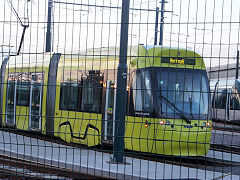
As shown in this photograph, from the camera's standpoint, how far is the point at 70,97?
13.2 meters

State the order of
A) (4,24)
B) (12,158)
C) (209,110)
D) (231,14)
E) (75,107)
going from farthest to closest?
(75,107), (209,110), (12,158), (4,24), (231,14)

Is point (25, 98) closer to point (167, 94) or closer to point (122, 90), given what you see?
point (167, 94)

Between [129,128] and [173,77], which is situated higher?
[173,77]

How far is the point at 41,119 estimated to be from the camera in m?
14.2

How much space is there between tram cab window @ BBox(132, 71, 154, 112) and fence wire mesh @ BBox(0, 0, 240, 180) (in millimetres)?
26

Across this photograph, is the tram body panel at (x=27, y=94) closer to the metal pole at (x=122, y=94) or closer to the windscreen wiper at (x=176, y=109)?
the windscreen wiper at (x=176, y=109)

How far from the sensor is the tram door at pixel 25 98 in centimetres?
1485

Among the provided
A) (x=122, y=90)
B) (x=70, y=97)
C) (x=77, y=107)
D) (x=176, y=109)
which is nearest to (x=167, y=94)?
(x=176, y=109)

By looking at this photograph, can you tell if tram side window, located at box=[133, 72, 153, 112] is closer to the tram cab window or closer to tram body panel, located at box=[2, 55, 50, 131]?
the tram cab window

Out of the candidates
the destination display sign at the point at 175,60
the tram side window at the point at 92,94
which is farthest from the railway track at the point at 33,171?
the destination display sign at the point at 175,60

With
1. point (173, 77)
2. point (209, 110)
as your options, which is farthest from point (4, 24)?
point (209, 110)

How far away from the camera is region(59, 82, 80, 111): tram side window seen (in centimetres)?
1284

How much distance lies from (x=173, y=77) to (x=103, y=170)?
3606 mm

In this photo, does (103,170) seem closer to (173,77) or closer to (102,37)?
(102,37)
